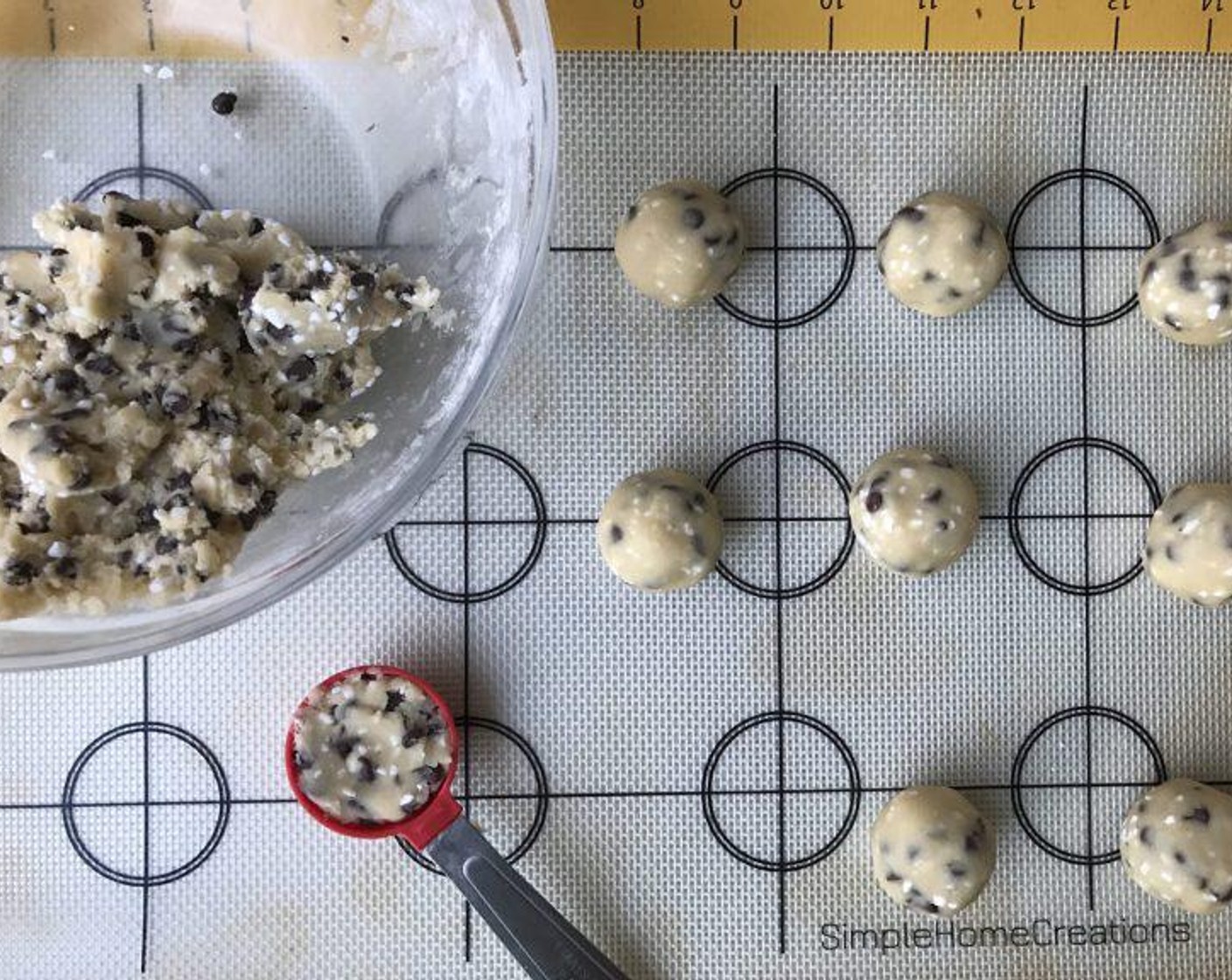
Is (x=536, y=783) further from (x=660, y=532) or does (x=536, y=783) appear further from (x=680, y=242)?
(x=680, y=242)

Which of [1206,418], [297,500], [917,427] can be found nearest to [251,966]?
[297,500]

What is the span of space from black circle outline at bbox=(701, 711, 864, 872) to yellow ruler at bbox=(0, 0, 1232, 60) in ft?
1.61

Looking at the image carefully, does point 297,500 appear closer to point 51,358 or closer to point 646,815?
point 51,358

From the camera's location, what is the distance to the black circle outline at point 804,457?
0.84 metres

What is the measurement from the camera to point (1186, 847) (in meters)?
0.79

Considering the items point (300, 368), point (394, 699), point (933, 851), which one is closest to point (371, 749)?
point (394, 699)

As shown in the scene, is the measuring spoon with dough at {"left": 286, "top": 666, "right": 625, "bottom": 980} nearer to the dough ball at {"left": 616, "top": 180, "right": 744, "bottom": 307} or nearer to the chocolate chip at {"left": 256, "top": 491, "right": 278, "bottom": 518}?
the chocolate chip at {"left": 256, "top": 491, "right": 278, "bottom": 518}

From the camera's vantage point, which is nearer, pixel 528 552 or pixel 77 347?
pixel 77 347

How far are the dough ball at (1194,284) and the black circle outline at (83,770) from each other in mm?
747

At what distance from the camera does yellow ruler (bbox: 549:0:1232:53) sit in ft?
2.71

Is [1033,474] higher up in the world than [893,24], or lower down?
lower down

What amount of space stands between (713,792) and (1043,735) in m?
0.25

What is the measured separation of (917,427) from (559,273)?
0.94 ft

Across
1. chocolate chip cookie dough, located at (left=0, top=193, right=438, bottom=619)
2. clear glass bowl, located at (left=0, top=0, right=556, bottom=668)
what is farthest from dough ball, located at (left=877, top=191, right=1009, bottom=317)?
chocolate chip cookie dough, located at (left=0, top=193, right=438, bottom=619)
